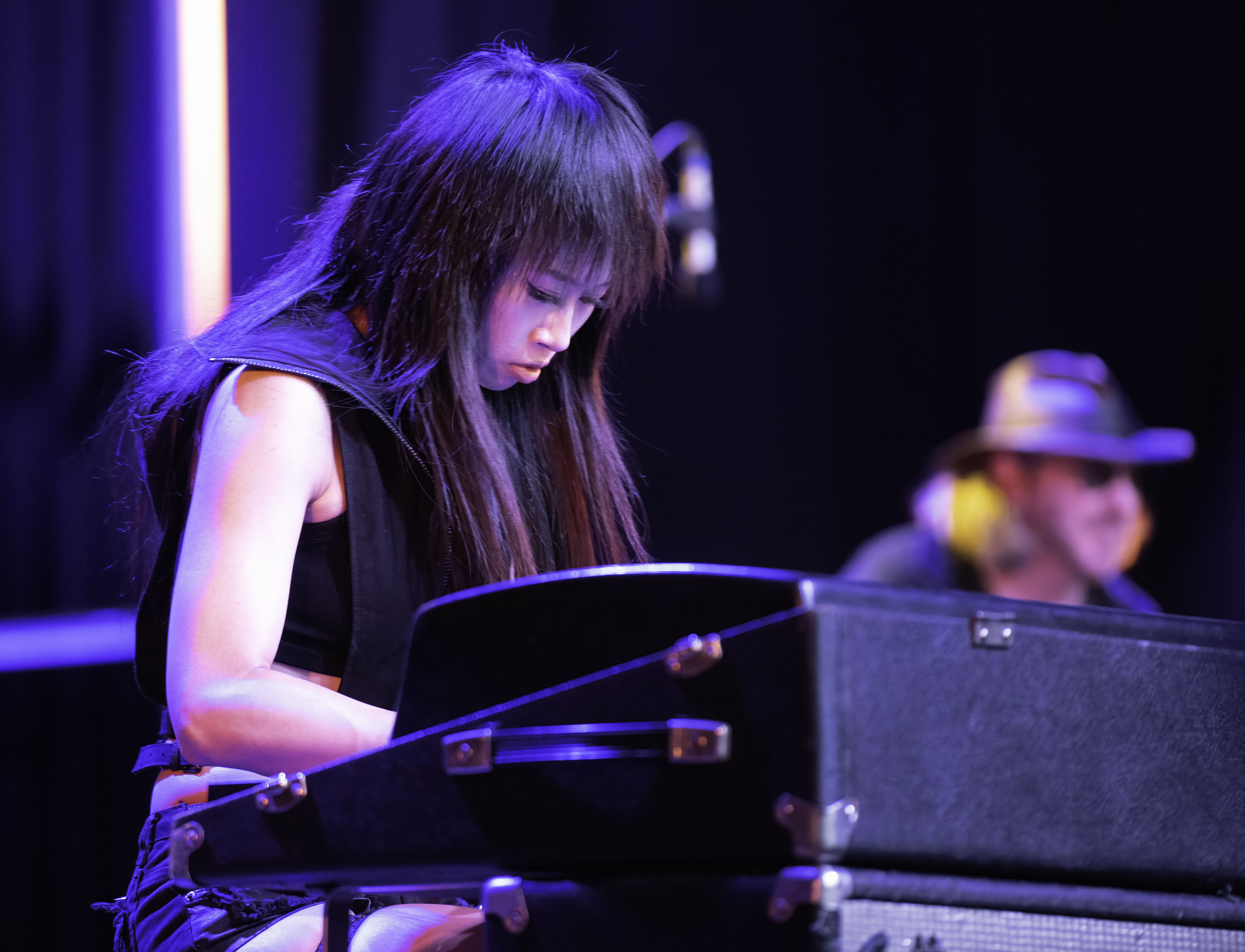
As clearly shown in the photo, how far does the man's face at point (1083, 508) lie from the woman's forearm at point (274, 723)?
9.02 ft

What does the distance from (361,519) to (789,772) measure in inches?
25.5

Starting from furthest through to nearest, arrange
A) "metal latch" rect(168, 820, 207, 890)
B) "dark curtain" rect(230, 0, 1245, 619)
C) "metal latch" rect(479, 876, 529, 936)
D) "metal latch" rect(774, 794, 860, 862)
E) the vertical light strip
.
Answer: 1. "dark curtain" rect(230, 0, 1245, 619)
2. the vertical light strip
3. "metal latch" rect(168, 820, 207, 890)
4. "metal latch" rect(479, 876, 529, 936)
5. "metal latch" rect(774, 794, 860, 862)

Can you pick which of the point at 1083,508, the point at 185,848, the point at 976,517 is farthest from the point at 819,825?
the point at 1083,508

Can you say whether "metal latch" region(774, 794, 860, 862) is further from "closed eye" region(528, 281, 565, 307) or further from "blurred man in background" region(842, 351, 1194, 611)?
"blurred man in background" region(842, 351, 1194, 611)

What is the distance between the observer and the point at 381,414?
4.04ft

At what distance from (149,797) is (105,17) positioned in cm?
140

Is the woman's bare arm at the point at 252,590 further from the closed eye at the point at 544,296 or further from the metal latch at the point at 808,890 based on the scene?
the metal latch at the point at 808,890

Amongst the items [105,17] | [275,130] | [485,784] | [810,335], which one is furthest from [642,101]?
[485,784]

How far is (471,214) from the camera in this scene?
1.27m

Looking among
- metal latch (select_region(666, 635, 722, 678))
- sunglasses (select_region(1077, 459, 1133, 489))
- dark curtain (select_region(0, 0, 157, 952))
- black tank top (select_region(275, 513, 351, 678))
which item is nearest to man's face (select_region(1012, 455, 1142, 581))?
sunglasses (select_region(1077, 459, 1133, 489))

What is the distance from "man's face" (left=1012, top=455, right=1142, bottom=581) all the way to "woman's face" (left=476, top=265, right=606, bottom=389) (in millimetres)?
2368

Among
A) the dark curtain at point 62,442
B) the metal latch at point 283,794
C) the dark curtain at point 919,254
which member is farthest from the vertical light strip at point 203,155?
the metal latch at point 283,794

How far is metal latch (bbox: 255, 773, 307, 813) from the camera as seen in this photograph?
0.88 meters

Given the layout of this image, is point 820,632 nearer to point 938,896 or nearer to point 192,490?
point 938,896
